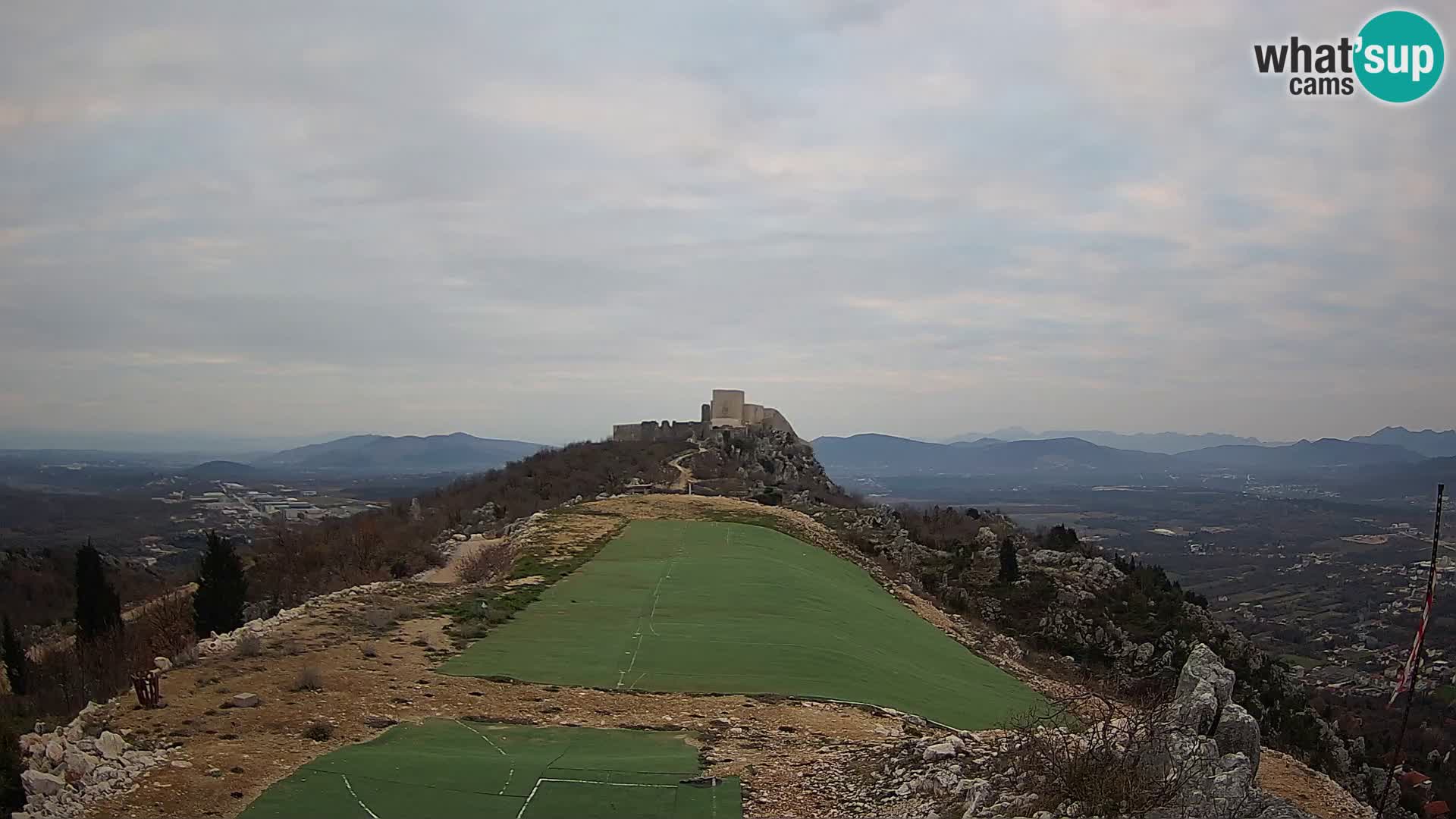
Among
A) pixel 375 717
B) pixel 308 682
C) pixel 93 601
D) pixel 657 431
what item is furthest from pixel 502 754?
pixel 657 431

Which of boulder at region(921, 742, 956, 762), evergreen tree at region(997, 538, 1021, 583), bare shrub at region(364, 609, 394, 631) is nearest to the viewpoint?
boulder at region(921, 742, 956, 762)

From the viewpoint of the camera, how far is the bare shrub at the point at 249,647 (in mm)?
13680

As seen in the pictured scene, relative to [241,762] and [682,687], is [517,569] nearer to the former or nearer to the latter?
[682,687]

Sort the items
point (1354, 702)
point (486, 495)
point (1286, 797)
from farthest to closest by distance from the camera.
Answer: point (486, 495) < point (1354, 702) < point (1286, 797)

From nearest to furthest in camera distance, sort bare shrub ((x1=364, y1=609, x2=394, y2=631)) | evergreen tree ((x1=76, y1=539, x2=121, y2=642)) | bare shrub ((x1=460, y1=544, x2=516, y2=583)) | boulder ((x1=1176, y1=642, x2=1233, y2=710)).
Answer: boulder ((x1=1176, y1=642, x2=1233, y2=710))
bare shrub ((x1=364, y1=609, x2=394, y2=631))
bare shrub ((x1=460, y1=544, x2=516, y2=583))
evergreen tree ((x1=76, y1=539, x2=121, y2=642))

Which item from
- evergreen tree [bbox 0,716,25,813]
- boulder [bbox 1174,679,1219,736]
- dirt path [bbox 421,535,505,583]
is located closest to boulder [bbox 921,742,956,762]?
boulder [bbox 1174,679,1219,736]

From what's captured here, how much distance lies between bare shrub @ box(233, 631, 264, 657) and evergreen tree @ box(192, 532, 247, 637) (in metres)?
8.01

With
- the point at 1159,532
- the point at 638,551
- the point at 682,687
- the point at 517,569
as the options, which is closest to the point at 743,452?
the point at 638,551

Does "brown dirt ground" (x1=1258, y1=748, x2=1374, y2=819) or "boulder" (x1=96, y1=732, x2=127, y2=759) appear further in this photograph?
"brown dirt ground" (x1=1258, y1=748, x2=1374, y2=819)

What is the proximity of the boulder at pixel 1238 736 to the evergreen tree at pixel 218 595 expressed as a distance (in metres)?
20.3

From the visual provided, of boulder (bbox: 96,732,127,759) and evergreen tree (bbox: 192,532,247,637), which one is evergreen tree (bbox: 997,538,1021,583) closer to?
evergreen tree (bbox: 192,532,247,637)

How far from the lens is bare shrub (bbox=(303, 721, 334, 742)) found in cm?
1053

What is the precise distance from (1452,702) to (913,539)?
913 inches

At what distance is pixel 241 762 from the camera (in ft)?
31.1
